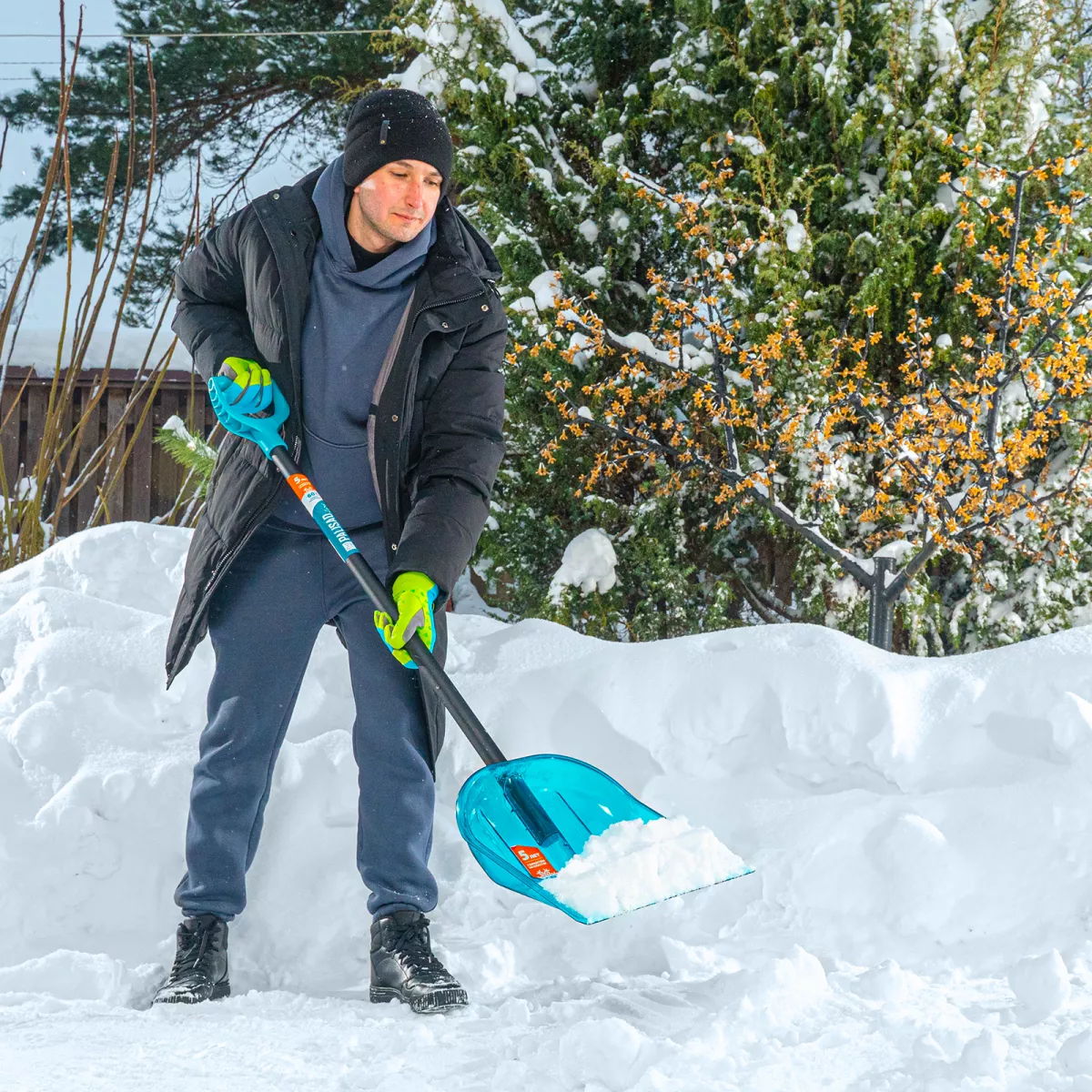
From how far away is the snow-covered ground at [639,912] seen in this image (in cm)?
176

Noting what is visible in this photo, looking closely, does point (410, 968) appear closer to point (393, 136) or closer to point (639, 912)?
point (639, 912)

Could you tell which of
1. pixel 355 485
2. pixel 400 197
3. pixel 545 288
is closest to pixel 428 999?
pixel 355 485

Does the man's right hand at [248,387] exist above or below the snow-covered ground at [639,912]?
above

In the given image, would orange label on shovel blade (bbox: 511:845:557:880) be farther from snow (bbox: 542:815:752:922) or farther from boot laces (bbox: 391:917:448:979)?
boot laces (bbox: 391:917:448:979)

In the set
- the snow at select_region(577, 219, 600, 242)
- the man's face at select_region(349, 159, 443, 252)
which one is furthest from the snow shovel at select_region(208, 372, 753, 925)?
the snow at select_region(577, 219, 600, 242)

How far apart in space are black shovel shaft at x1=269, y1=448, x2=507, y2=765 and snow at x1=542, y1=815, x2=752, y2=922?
0.24m

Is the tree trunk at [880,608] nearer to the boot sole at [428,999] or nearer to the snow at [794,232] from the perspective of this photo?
the snow at [794,232]

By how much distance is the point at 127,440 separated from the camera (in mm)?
6645

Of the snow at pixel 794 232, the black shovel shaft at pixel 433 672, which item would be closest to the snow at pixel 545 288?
the snow at pixel 794 232

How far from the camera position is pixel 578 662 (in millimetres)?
2971

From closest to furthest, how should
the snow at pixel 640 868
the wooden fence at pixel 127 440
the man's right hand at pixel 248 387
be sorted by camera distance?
the snow at pixel 640 868, the man's right hand at pixel 248 387, the wooden fence at pixel 127 440

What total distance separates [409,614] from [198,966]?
0.77 meters

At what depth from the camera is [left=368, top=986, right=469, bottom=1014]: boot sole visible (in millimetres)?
1996

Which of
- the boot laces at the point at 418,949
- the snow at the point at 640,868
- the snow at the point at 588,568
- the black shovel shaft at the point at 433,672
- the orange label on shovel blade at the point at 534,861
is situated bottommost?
the snow at the point at 588,568
